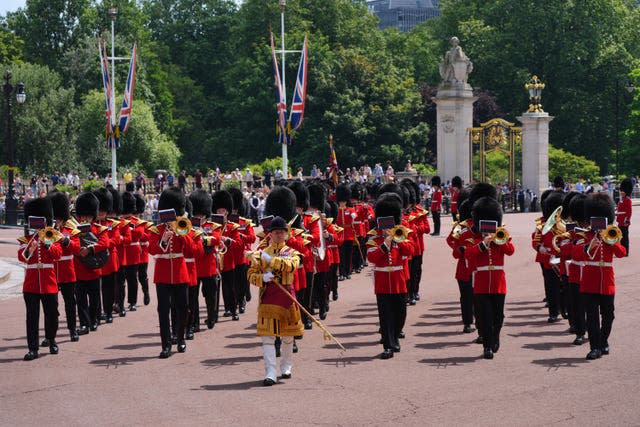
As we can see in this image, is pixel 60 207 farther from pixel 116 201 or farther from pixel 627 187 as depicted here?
pixel 627 187

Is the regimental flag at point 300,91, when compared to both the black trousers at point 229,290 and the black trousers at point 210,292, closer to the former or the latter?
the black trousers at point 229,290

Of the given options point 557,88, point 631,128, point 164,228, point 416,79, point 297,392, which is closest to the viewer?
point 297,392

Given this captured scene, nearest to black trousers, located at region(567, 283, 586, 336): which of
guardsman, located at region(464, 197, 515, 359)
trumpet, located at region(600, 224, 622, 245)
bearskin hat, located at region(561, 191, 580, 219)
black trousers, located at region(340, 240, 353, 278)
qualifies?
trumpet, located at region(600, 224, 622, 245)

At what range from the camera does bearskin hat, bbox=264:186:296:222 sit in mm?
12539

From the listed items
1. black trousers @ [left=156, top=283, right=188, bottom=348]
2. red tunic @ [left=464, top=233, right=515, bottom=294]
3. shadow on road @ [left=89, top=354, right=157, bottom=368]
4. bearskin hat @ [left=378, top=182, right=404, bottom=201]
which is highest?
bearskin hat @ [left=378, top=182, right=404, bottom=201]

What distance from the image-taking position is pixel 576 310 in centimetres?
1248

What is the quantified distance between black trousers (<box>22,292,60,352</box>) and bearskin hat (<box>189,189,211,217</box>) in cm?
233

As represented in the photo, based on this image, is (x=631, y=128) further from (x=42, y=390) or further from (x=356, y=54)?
(x=42, y=390)

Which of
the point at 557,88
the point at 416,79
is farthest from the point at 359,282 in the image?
the point at 416,79

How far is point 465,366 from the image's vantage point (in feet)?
36.8

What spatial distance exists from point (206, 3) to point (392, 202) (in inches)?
2510

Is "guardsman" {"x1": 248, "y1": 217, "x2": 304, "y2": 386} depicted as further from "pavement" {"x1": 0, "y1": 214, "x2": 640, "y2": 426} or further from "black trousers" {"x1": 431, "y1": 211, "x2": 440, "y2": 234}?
"black trousers" {"x1": 431, "y1": 211, "x2": 440, "y2": 234}

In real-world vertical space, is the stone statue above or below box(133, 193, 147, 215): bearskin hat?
above

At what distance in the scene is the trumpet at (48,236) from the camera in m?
12.5
